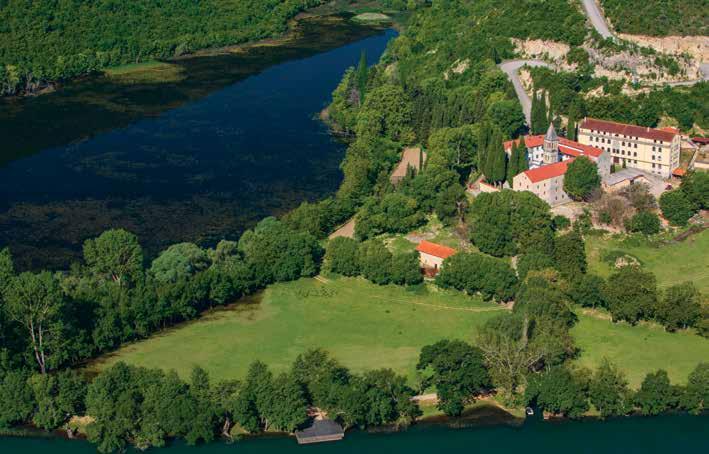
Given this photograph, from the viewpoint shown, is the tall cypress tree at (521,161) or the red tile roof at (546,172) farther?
the tall cypress tree at (521,161)

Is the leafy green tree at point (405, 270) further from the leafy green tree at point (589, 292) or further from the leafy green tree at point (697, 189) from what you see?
the leafy green tree at point (697, 189)

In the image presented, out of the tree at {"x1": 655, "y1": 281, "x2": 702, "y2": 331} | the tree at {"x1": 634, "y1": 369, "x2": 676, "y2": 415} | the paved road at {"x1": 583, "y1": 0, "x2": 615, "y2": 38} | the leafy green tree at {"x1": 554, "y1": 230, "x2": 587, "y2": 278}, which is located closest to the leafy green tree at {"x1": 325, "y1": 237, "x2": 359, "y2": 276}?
the leafy green tree at {"x1": 554, "y1": 230, "x2": 587, "y2": 278}

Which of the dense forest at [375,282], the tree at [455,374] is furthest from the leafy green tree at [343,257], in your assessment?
the tree at [455,374]

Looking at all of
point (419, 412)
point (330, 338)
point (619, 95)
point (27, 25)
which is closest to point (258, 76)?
point (27, 25)

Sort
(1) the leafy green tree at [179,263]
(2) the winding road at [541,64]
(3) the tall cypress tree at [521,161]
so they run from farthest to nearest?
1. (2) the winding road at [541,64]
2. (3) the tall cypress tree at [521,161]
3. (1) the leafy green tree at [179,263]

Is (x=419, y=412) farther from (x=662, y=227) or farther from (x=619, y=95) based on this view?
(x=619, y=95)

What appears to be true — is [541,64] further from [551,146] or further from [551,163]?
[551,163]

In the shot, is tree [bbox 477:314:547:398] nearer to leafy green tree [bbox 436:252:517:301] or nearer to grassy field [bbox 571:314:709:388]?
grassy field [bbox 571:314:709:388]
